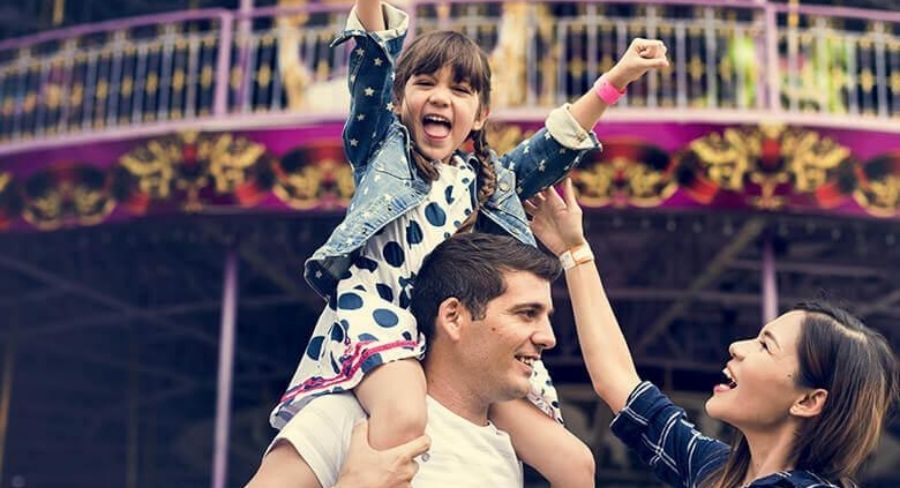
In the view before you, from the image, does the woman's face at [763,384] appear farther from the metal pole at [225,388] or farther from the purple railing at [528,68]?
the metal pole at [225,388]

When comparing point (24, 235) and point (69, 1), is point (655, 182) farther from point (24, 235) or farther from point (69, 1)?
point (69, 1)

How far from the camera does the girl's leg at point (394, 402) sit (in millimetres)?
3551

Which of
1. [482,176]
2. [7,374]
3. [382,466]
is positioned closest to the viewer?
[382,466]

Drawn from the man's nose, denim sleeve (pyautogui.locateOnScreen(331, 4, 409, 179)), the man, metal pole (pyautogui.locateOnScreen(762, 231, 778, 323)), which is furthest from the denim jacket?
metal pole (pyautogui.locateOnScreen(762, 231, 778, 323))

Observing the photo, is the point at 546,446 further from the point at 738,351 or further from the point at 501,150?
the point at 501,150

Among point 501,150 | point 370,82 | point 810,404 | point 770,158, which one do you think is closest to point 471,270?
point 370,82

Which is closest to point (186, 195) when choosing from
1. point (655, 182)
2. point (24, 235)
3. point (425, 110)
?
point (24, 235)

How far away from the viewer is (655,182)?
34.1 feet

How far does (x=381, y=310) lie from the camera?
375 cm

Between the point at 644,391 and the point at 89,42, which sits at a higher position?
the point at 89,42

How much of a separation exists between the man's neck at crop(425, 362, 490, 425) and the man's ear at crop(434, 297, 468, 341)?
0.35 ft

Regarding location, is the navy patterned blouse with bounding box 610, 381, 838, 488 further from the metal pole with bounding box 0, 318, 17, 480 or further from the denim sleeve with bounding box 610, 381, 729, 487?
the metal pole with bounding box 0, 318, 17, 480

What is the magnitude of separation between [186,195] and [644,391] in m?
6.86

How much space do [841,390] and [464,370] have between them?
842 millimetres
